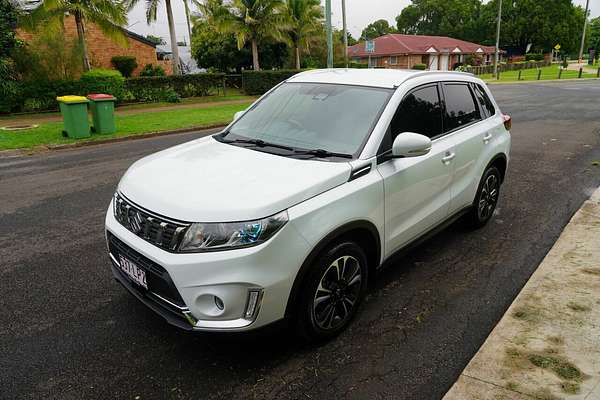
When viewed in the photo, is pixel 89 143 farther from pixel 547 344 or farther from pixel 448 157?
pixel 547 344

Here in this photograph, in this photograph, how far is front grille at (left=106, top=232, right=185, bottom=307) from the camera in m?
2.66

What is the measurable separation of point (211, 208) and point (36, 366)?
164 centimetres

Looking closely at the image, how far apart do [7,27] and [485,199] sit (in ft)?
62.2

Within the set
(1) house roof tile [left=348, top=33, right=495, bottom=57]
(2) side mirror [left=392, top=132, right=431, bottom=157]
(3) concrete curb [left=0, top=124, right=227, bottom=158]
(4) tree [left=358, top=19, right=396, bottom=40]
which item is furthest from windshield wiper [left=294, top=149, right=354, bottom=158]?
(4) tree [left=358, top=19, right=396, bottom=40]

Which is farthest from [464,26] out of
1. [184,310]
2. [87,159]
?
[184,310]

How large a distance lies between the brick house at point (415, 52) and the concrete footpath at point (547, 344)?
54.9 m

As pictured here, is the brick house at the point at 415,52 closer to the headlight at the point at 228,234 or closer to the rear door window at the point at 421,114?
the rear door window at the point at 421,114

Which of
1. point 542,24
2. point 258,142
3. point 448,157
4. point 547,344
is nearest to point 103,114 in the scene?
point 258,142

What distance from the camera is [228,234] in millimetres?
2576

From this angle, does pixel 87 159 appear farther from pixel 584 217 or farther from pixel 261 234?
pixel 584 217

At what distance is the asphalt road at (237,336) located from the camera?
2.82 meters

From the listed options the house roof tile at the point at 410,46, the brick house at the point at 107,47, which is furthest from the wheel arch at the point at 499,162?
the house roof tile at the point at 410,46

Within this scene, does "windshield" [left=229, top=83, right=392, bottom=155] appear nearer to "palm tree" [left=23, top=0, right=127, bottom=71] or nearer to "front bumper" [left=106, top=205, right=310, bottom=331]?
"front bumper" [left=106, top=205, right=310, bottom=331]

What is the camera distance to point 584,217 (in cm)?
544
